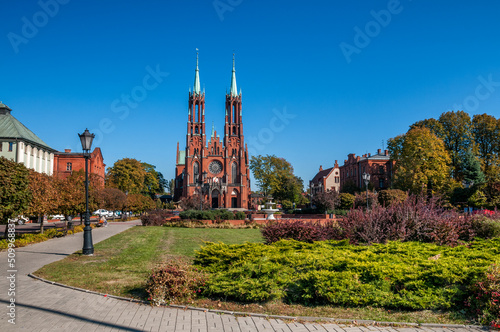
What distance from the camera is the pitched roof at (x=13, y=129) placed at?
41.4 meters

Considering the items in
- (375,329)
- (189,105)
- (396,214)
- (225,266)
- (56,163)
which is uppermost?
(189,105)

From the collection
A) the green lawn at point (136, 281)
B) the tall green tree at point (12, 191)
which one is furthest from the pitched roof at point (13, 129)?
the green lawn at point (136, 281)

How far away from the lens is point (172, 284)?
6418 mm

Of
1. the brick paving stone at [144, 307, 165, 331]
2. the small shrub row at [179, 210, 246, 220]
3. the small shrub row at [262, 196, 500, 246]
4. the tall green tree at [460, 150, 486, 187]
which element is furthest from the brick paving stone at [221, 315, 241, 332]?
the tall green tree at [460, 150, 486, 187]

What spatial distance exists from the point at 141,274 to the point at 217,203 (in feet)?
221

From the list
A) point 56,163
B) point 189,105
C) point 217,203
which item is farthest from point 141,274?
point 189,105

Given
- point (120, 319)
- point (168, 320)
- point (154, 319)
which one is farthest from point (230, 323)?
point (120, 319)

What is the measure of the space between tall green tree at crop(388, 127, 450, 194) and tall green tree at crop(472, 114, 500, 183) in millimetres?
4566

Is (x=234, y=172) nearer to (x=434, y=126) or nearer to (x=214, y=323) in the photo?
(x=434, y=126)

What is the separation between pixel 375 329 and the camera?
525 centimetres

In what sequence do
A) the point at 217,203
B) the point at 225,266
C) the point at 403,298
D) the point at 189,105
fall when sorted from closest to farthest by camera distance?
the point at 403,298, the point at 225,266, the point at 217,203, the point at 189,105

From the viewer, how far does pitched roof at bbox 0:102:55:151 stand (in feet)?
136

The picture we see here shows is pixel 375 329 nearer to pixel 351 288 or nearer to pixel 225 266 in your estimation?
pixel 351 288

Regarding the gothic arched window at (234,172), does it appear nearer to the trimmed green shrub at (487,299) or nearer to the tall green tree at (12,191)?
the tall green tree at (12,191)
